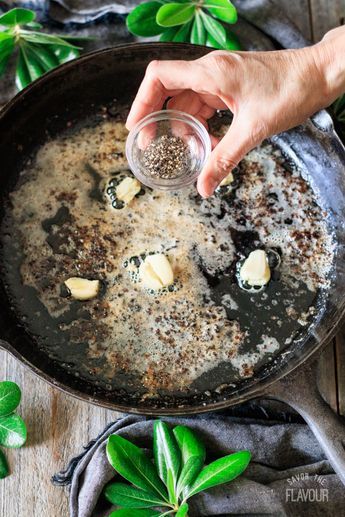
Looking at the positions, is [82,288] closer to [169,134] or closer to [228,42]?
[169,134]

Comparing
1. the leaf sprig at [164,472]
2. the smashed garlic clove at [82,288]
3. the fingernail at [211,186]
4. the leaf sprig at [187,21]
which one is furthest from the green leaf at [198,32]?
the leaf sprig at [164,472]

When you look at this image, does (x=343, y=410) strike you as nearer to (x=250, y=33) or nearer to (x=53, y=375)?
(x=53, y=375)

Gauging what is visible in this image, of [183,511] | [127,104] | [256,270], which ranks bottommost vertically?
[183,511]

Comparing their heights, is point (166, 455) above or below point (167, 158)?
below

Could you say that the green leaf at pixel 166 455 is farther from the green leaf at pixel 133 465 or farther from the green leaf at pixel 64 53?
the green leaf at pixel 64 53

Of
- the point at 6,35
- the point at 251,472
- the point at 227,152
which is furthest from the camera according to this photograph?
the point at 6,35

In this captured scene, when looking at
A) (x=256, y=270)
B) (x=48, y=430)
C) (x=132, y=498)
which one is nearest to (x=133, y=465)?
(x=132, y=498)

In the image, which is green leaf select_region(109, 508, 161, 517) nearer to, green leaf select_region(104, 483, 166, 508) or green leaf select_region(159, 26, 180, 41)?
green leaf select_region(104, 483, 166, 508)
